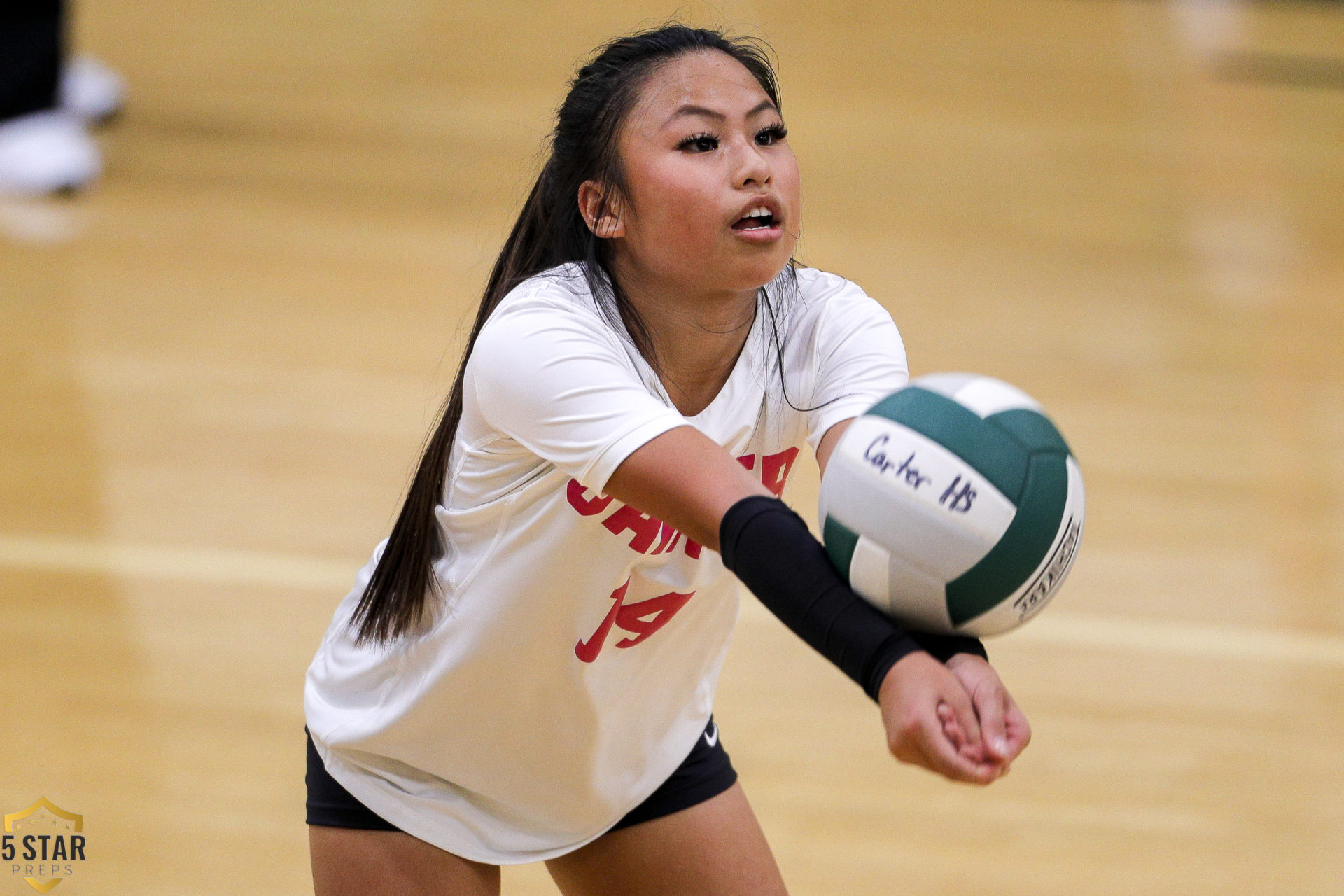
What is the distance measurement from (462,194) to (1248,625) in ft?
11.5

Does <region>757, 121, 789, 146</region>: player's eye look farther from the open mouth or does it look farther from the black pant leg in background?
the black pant leg in background

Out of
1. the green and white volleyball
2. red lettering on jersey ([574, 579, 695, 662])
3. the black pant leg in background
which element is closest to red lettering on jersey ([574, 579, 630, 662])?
red lettering on jersey ([574, 579, 695, 662])

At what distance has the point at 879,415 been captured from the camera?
4.79ft

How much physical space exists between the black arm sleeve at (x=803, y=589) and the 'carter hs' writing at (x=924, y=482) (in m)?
0.11

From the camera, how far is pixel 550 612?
1.76 metres

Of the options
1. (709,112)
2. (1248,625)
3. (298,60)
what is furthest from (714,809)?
(298,60)

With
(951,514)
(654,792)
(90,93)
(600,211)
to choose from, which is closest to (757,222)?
(600,211)

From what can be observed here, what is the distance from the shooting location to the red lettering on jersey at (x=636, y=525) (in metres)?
1.69

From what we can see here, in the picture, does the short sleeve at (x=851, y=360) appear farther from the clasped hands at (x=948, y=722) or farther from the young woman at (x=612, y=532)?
the clasped hands at (x=948, y=722)

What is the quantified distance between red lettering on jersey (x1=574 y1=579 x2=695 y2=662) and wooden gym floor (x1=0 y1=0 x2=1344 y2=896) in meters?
1.21

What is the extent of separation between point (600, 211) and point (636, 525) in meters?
0.36

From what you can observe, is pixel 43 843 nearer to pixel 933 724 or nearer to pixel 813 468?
pixel 933 724

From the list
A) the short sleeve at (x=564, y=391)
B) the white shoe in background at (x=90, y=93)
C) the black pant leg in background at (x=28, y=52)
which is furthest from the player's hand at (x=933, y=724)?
the white shoe in background at (x=90, y=93)

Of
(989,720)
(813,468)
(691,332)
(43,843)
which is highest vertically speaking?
A: (691,332)
